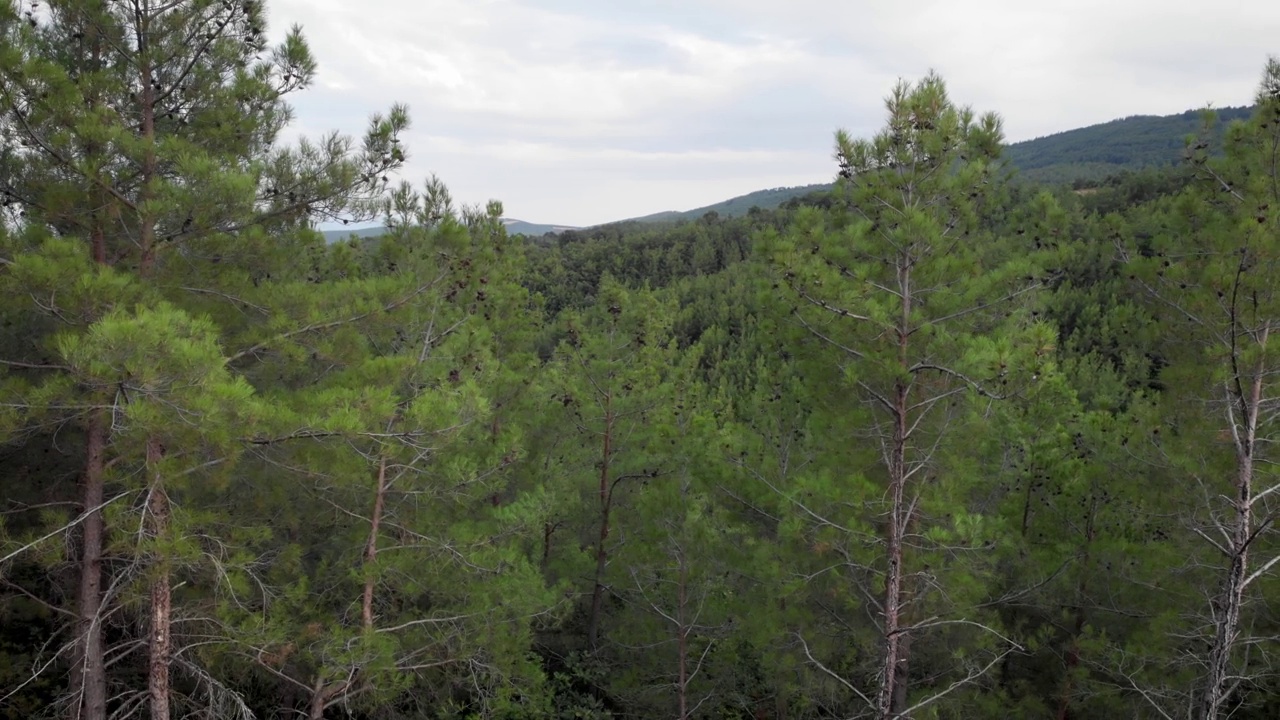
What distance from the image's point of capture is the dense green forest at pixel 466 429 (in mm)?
5008

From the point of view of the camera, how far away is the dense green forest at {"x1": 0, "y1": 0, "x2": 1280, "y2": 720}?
501 cm

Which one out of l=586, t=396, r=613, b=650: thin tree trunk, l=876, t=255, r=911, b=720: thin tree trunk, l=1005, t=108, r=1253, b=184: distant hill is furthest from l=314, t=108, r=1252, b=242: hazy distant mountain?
l=876, t=255, r=911, b=720: thin tree trunk

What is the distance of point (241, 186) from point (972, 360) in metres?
5.13

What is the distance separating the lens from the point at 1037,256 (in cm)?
586

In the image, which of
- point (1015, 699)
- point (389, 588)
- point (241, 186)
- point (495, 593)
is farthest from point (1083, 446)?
point (241, 186)

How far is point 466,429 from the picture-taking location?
22.9 feet

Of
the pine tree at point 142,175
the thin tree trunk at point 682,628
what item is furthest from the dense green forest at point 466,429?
the thin tree trunk at point 682,628

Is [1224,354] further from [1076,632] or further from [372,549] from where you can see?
[372,549]

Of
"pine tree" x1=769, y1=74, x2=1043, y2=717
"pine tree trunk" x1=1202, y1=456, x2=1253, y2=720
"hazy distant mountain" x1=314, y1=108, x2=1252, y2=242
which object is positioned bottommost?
"pine tree trunk" x1=1202, y1=456, x2=1253, y2=720

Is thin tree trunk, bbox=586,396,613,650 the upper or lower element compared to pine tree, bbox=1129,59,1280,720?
lower

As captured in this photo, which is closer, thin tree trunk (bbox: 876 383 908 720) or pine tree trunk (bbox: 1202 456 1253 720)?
pine tree trunk (bbox: 1202 456 1253 720)

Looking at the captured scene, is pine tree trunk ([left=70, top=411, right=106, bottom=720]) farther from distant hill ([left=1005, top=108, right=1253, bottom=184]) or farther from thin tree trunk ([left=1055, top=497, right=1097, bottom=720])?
distant hill ([left=1005, top=108, right=1253, bottom=184])

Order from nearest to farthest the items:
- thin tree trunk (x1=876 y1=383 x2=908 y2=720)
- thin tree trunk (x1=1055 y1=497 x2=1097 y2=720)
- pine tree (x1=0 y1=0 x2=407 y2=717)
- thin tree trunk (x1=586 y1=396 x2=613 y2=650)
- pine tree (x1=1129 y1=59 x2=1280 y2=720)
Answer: pine tree (x1=0 y1=0 x2=407 y2=717)
pine tree (x1=1129 y1=59 x2=1280 y2=720)
thin tree trunk (x1=876 y1=383 x2=908 y2=720)
thin tree trunk (x1=1055 y1=497 x2=1097 y2=720)
thin tree trunk (x1=586 y1=396 x2=613 y2=650)

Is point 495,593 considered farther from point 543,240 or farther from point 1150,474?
point 543,240
